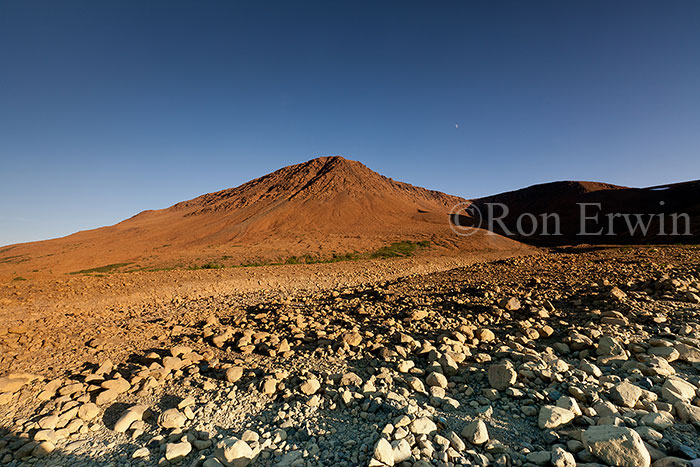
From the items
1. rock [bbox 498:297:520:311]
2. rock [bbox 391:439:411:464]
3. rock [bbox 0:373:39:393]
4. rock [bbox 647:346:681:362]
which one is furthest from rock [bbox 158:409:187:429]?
rock [bbox 498:297:520:311]

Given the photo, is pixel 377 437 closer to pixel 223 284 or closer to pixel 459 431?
pixel 459 431

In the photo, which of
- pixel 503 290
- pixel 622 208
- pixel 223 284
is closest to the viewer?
pixel 503 290

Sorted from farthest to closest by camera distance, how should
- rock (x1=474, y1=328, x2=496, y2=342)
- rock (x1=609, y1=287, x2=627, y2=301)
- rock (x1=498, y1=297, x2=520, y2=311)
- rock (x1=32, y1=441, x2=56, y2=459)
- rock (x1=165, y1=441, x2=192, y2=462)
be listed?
rock (x1=498, y1=297, x2=520, y2=311) < rock (x1=609, y1=287, x2=627, y2=301) < rock (x1=474, y1=328, x2=496, y2=342) < rock (x1=32, y1=441, x2=56, y2=459) < rock (x1=165, y1=441, x2=192, y2=462)

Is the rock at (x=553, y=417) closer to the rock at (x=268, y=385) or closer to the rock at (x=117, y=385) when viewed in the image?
the rock at (x=268, y=385)

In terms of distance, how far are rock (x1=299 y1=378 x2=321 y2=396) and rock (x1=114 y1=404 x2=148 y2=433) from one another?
5.87ft

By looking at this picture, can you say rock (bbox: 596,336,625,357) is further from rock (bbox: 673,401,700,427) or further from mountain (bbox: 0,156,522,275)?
mountain (bbox: 0,156,522,275)

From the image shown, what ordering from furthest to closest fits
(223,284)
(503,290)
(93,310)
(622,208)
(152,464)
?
(622,208), (223,284), (93,310), (503,290), (152,464)

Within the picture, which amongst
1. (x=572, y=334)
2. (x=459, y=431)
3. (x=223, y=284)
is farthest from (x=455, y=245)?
(x=459, y=431)

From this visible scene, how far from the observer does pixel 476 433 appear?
2523 millimetres

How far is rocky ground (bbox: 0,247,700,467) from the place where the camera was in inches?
98.7

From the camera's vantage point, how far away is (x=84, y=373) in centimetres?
447

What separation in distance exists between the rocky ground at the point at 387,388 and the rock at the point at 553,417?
0.01m

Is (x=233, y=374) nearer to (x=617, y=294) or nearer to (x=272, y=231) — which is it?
(x=617, y=294)

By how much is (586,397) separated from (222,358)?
193 inches
